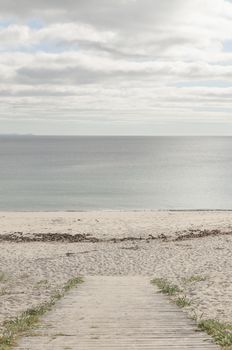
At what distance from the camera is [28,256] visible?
2592 cm

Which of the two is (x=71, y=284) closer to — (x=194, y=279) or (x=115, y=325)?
(x=194, y=279)

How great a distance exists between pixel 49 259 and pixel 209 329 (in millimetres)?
16713

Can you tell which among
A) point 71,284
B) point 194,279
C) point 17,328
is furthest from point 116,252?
point 17,328

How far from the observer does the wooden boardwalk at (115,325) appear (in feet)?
25.6

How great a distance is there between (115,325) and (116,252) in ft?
56.2

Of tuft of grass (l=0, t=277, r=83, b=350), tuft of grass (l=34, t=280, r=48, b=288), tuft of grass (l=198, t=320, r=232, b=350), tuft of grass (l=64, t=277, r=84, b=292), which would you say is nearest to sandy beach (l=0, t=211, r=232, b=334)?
tuft of grass (l=34, t=280, r=48, b=288)

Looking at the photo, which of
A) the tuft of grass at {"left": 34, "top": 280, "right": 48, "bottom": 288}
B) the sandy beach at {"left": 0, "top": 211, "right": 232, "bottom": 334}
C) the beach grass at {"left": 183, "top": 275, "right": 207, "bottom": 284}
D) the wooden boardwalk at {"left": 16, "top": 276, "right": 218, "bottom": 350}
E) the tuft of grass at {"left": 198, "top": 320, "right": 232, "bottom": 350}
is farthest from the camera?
the beach grass at {"left": 183, "top": 275, "right": 207, "bottom": 284}

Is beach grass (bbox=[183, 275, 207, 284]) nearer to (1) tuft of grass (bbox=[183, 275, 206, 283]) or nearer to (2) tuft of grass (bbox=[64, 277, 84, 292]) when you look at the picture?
(1) tuft of grass (bbox=[183, 275, 206, 283])

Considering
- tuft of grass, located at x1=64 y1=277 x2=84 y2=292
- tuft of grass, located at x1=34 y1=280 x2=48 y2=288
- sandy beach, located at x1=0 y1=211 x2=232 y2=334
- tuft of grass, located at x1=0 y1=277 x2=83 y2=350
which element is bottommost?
sandy beach, located at x1=0 y1=211 x2=232 y2=334

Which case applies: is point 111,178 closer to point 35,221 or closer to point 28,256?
point 35,221

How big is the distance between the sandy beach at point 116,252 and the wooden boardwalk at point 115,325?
4.19 ft

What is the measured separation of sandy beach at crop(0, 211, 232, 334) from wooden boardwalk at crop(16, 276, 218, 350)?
4.19 ft

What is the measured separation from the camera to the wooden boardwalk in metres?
7.81

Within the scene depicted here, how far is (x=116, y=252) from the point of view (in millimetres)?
26625
